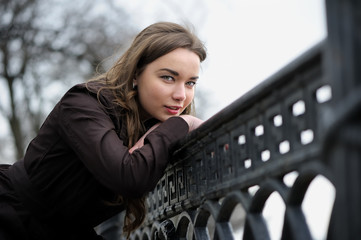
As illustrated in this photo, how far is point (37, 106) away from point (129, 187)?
1195 centimetres

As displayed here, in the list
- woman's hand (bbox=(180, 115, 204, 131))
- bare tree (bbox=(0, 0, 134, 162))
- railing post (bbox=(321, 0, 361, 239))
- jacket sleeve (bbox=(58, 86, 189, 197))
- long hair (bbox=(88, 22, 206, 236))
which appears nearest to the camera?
railing post (bbox=(321, 0, 361, 239))

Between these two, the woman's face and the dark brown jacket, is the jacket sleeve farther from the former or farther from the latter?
the woman's face

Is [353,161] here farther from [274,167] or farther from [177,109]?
[177,109]

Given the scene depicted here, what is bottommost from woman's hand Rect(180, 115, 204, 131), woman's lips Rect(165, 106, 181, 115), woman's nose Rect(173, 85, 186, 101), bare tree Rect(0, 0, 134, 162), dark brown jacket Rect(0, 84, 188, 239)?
dark brown jacket Rect(0, 84, 188, 239)

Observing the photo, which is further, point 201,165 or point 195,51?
point 195,51

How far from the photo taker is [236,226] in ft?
48.0

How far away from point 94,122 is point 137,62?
45 cm

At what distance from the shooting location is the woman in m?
2.41

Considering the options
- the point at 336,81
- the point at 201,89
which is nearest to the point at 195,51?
the point at 336,81

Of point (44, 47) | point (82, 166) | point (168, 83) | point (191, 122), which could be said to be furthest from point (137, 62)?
point (44, 47)

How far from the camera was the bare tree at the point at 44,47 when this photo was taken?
12188 millimetres

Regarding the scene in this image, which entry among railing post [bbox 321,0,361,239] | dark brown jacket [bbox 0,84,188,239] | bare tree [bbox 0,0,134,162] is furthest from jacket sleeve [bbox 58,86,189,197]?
bare tree [bbox 0,0,134,162]

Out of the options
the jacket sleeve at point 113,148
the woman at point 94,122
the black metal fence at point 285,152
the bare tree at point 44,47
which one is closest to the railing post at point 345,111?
the black metal fence at point 285,152

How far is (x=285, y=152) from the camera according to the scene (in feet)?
4.22
